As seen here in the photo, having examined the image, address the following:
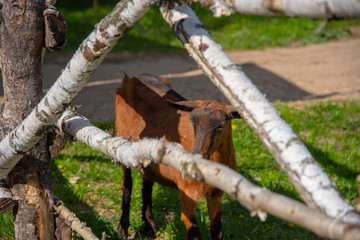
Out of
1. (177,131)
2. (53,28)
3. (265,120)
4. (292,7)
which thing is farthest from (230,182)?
(177,131)

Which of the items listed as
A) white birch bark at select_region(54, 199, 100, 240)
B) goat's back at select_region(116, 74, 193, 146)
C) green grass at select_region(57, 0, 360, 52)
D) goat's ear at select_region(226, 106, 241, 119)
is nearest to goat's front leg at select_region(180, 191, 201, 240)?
goat's back at select_region(116, 74, 193, 146)

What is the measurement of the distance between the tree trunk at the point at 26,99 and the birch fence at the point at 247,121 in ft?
0.91

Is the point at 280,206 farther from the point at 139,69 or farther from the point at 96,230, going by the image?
the point at 139,69

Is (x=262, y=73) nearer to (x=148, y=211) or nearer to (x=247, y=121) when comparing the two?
(x=148, y=211)

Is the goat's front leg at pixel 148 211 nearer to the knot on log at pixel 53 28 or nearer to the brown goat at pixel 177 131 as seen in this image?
the brown goat at pixel 177 131

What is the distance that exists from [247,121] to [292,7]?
51 cm

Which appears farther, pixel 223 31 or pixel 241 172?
pixel 223 31

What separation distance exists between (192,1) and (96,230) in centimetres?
310

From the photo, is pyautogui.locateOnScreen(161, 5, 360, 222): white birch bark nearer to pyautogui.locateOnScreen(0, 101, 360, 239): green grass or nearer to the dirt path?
pyautogui.locateOnScreen(0, 101, 360, 239): green grass

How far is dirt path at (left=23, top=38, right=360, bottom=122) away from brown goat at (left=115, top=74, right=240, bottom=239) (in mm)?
2402

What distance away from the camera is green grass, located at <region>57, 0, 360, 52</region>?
12.4m

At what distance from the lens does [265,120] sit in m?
1.75

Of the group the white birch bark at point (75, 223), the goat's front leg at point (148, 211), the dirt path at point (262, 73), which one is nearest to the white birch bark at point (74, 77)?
the white birch bark at point (75, 223)

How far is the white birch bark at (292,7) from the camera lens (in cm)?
141
